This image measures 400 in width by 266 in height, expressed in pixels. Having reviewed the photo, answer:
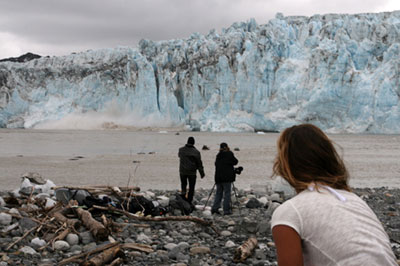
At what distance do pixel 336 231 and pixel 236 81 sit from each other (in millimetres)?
48329

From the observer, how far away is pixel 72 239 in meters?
4.79

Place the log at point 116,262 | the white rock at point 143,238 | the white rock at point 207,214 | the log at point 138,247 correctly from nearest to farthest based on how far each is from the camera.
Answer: the log at point 116,262
the log at point 138,247
the white rock at point 143,238
the white rock at point 207,214

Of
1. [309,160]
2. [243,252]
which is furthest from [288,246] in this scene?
[243,252]

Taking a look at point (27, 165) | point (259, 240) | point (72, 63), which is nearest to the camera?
point (259, 240)

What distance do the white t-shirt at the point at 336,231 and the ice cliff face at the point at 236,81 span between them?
1681 inches

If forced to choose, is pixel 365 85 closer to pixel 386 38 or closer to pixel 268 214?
pixel 386 38

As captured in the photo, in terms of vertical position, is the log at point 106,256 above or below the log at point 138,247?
above

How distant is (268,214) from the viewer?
23.0ft

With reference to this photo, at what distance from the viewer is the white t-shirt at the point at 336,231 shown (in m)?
1.33

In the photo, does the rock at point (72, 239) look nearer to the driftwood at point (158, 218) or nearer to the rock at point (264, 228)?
the driftwood at point (158, 218)

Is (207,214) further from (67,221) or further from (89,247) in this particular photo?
(89,247)

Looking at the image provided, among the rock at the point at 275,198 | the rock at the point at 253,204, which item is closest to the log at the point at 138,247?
the rock at the point at 253,204

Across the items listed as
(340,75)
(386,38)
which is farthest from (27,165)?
(386,38)

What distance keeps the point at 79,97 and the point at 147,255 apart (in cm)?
5941
